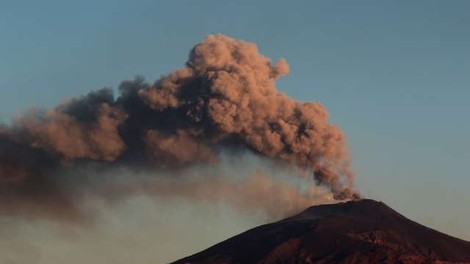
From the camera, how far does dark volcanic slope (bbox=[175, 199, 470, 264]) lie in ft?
480

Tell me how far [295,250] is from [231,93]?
30.9 meters

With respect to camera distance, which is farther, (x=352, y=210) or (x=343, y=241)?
(x=352, y=210)

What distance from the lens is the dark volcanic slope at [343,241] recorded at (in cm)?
14638

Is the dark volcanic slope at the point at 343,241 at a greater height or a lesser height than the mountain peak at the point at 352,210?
lesser

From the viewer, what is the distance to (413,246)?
15725 centimetres

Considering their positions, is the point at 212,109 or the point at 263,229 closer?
the point at 212,109

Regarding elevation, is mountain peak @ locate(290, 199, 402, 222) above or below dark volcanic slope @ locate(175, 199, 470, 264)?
above

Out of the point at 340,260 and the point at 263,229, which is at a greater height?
the point at 263,229

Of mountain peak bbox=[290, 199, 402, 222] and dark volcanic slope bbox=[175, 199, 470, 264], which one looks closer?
dark volcanic slope bbox=[175, 199, 470, 264]

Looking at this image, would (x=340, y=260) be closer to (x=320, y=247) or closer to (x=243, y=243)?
(x=320, y=247)

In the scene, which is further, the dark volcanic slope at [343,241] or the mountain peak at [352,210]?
the mountain peak at [352,210]

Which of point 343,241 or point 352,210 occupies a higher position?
point 352,210

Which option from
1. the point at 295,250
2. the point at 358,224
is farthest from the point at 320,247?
the point at 358,224

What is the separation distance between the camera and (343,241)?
498 feet
